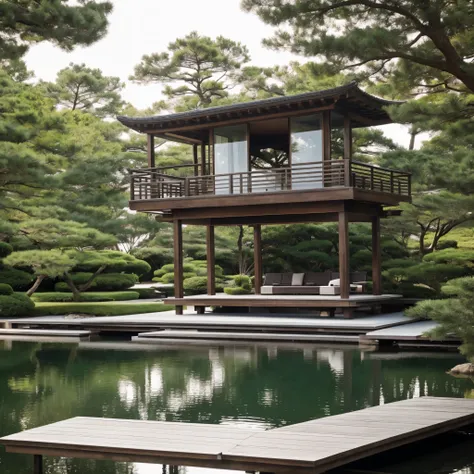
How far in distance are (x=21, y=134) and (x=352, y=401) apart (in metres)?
11.9

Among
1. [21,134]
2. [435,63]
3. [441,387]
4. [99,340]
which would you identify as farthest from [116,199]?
[435,63]

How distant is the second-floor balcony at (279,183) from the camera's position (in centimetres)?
1752

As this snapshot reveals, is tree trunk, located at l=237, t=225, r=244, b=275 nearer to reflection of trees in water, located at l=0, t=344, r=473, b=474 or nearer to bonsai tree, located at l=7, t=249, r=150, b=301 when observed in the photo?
bonsai tree, located at l=7, t=249, r=150, b=301

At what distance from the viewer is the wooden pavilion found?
1753cm

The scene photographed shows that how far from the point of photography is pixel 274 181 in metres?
18.5

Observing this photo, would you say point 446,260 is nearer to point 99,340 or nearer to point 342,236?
point 342,236

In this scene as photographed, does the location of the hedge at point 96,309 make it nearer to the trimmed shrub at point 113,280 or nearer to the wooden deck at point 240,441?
the trimmed shrub at point 113,280

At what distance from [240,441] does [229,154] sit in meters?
13.7

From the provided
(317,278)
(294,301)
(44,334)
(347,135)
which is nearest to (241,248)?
(317,278)

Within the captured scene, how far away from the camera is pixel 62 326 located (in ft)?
63.6

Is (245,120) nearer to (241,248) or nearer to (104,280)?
(241,248)

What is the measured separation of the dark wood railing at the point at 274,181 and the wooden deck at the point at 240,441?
403 inches

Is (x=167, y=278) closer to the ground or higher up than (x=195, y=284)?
higher up

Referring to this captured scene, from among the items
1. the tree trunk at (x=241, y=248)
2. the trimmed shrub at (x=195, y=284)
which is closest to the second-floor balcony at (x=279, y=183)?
the trimmed shrub at (x=195, y=284)
